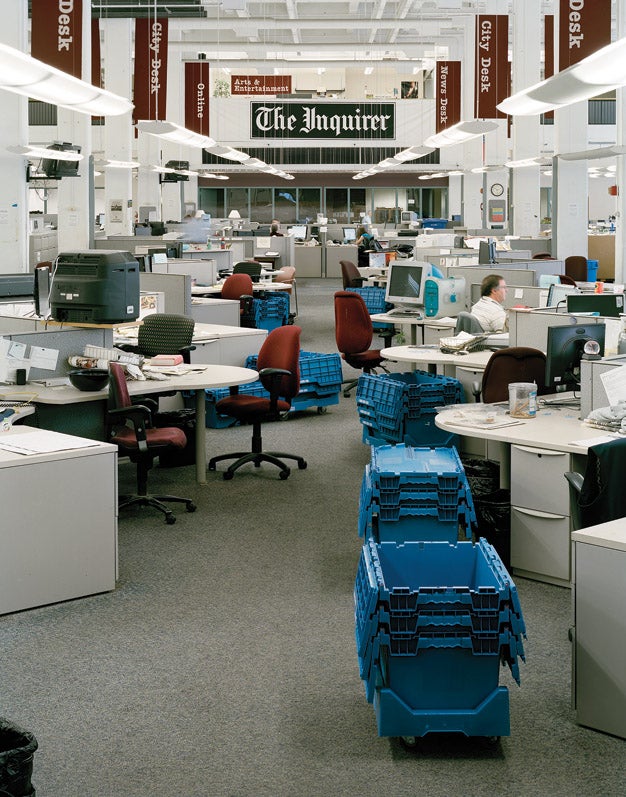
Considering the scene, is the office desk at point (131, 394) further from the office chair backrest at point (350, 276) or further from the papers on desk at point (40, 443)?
the office chair backrest at point (350, 276)

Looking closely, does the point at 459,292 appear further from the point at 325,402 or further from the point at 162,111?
the point at 162,111

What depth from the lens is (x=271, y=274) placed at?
15086 millimetres

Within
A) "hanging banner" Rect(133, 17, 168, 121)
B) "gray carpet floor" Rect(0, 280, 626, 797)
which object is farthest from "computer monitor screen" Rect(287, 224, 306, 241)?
"gray carpet floor" Rect(0, 280, 626, 797)

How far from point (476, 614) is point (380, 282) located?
11.9m

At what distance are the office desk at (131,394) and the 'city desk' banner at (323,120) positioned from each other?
72.7 feet

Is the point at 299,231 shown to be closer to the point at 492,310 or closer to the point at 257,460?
the point at 492,310

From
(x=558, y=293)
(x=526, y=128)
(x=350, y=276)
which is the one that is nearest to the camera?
(x=558, y=293)

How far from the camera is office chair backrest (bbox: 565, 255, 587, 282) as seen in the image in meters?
12.9

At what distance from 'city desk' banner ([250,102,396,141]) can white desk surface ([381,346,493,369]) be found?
837 inches

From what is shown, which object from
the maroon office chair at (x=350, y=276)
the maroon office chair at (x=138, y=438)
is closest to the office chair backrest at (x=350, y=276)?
the maroon office chair at (x=350, y=276)

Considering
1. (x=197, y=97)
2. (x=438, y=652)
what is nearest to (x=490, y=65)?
(x=197, y=97)

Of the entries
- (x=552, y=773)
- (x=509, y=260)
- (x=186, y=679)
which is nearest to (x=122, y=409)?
(x=186, y=679)

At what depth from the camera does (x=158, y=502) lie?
5.72 m

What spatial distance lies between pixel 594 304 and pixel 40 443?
12.0 ft
